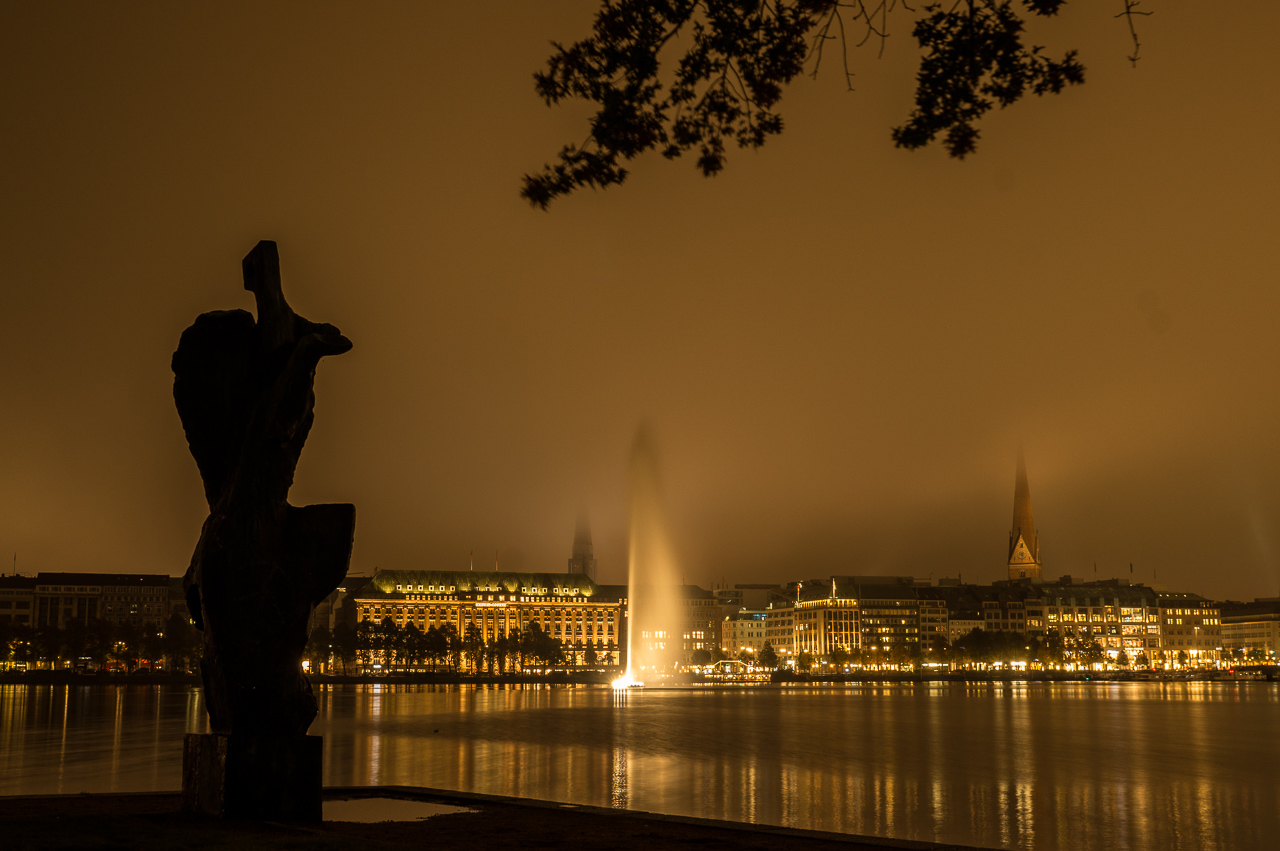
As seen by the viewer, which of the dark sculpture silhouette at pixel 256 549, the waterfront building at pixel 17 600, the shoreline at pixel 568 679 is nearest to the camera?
the dark sculpture silhouette at pixel 256 549

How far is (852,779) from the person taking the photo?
31.5 m

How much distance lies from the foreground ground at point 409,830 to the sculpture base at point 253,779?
0.35 meters

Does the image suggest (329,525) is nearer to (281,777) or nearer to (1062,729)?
(281,777)

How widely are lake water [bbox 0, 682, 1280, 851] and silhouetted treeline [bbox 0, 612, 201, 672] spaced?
78.9 metres

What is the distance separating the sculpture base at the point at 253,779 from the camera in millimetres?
15141

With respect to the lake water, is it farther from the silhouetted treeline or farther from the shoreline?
the silhouetted treeline

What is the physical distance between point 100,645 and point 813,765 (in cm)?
12797

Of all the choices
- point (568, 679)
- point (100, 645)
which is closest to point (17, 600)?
point (100, 645)

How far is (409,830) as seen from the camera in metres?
15.8

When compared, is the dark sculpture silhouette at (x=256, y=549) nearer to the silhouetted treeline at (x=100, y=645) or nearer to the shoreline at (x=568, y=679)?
the shoreline at (x=568, y=679)

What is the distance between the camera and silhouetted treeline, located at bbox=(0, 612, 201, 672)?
459ft

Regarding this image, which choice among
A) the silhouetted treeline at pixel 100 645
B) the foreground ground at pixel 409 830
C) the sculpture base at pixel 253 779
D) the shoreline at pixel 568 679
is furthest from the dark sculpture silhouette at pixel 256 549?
the silhouetted treeline at pixel 100 645

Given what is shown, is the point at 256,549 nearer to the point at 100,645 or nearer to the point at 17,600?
the point at 100,645

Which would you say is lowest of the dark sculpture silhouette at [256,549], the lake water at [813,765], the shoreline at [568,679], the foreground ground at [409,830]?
the shoreline at [568,679]
